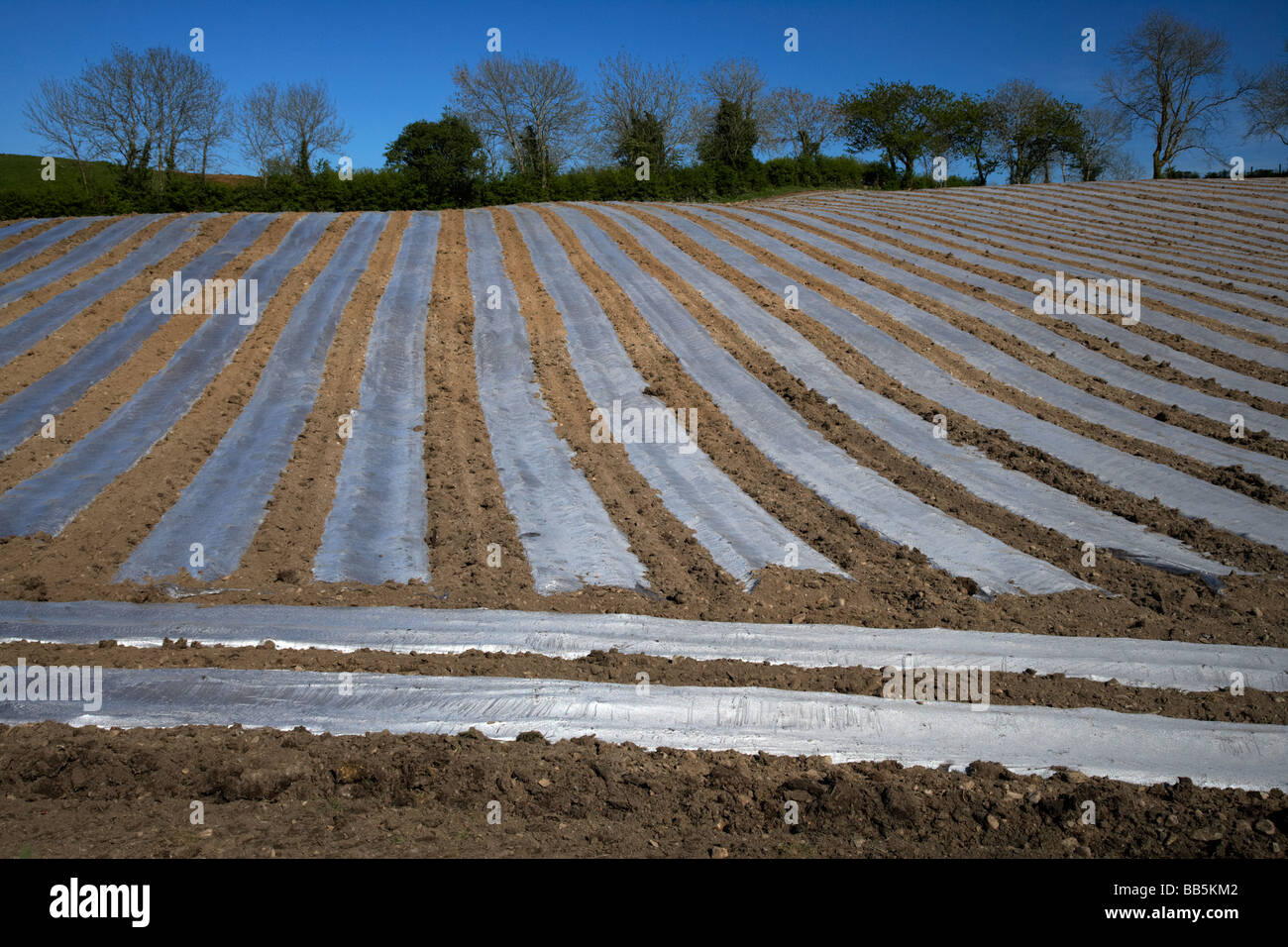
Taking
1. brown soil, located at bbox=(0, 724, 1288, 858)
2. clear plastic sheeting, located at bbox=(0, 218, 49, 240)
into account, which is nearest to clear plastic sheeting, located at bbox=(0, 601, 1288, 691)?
brown soil, located at bbox=(0, 724, 1288, 858)

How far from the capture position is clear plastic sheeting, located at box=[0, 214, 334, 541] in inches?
225

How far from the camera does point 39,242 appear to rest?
12.2 metres

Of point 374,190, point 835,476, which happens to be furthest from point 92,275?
point 374,190

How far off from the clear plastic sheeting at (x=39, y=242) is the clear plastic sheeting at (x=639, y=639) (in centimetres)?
828

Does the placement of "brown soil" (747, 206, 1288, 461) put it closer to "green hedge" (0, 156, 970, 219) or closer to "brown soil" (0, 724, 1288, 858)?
"brown soil" (0, 724, 1288, 858)

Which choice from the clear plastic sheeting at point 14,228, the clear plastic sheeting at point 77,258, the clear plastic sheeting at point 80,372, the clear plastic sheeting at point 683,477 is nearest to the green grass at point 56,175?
the clear plastic sheeting at point 14,228

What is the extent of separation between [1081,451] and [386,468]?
6.27m

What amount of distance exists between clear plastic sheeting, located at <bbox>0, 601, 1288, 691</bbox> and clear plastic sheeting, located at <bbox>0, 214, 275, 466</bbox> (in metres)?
3.36

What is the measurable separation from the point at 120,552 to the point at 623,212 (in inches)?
535

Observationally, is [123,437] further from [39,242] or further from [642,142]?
[642,142]

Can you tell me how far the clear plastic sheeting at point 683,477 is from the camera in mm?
5496

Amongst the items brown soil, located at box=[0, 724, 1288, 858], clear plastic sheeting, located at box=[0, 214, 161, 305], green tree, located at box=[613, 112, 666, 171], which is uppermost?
green tree, located at box=[613, 112, 666, 171]

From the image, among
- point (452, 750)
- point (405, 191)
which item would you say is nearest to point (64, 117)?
point (405, 191)
